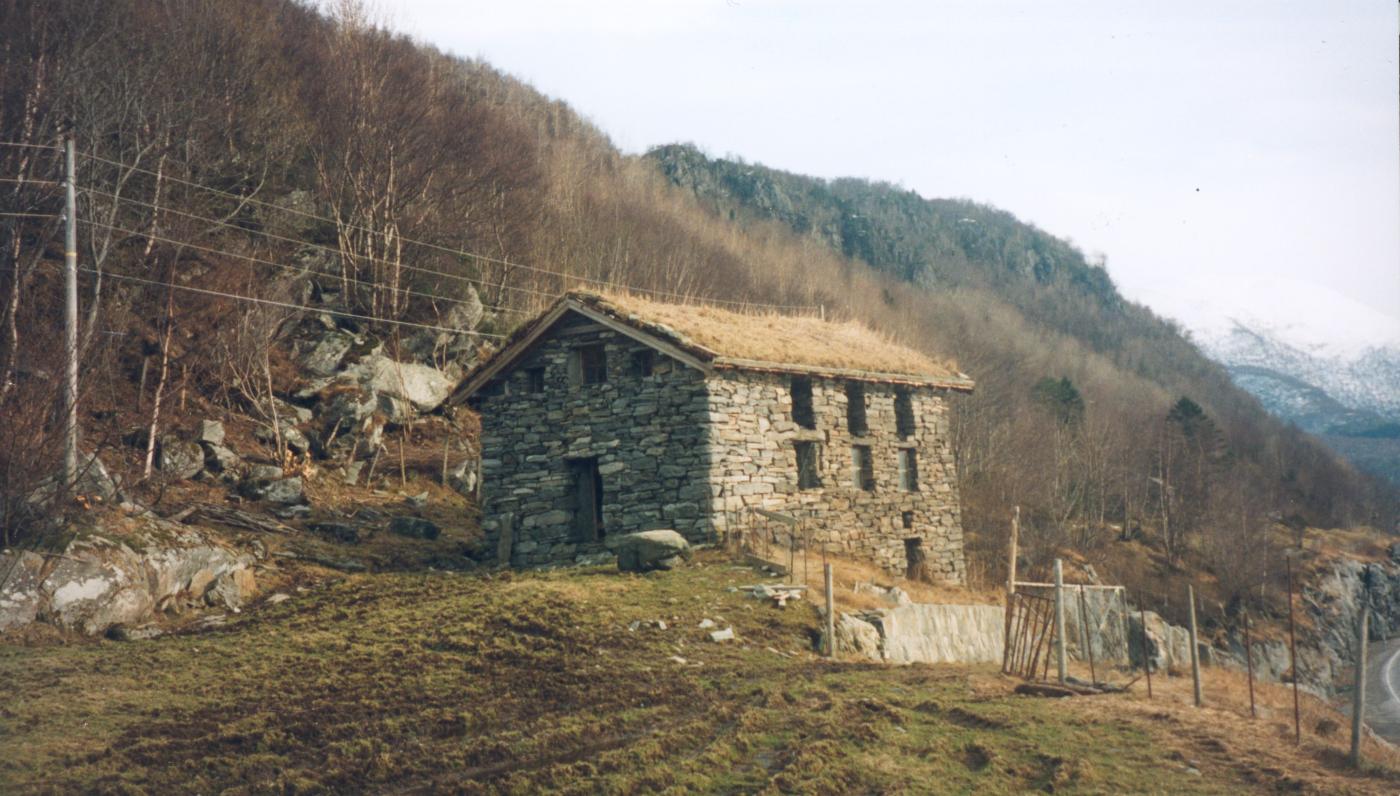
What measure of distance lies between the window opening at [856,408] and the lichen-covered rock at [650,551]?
22.5 feet

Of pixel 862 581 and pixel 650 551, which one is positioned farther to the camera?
pixel 862 581

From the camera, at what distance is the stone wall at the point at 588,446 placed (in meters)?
22.3

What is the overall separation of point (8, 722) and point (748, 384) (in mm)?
14297

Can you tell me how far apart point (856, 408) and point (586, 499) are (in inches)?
269

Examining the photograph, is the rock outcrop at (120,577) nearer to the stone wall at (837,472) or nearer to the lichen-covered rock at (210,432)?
the lichen-covered rock at (210,432)

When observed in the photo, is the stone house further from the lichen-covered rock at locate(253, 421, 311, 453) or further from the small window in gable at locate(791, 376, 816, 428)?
the lichen-covered rock at locate(253, 421, 311, 453)

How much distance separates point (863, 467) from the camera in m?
26.1

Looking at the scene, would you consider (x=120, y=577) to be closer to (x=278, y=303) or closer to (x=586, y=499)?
(x=586, y=499)

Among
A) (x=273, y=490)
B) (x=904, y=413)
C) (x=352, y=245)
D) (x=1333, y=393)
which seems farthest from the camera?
(x=1333, y=393)

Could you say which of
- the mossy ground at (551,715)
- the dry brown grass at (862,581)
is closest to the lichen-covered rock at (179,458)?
the mossy ground at (551,715)

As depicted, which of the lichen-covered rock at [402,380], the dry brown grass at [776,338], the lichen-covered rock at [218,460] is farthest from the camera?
the lichen-covered rock at [402,380]

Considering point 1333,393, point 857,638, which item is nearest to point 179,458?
point 857,638

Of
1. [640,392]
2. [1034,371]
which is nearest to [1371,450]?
[1034,371]

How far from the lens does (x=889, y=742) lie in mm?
12117
